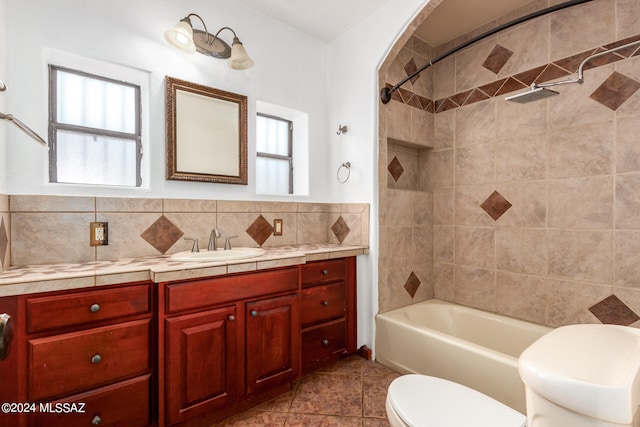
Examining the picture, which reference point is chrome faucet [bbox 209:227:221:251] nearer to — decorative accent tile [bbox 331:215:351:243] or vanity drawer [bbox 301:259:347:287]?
vanity drawer [bbox 301:259:347:287]

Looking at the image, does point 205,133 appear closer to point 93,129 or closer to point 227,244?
point 93,129

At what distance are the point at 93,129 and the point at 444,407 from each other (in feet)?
7.49

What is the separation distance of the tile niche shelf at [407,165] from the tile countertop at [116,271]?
48.7 inches

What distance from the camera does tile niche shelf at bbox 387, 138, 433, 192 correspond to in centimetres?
259

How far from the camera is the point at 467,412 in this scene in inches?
44.1

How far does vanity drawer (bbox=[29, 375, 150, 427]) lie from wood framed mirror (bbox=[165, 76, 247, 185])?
1164 mm

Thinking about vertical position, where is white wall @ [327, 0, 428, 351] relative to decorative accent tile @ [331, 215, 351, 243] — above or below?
above

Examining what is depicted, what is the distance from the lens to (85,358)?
1.26m

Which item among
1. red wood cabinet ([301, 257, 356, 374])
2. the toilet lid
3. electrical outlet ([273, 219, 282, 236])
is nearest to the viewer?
the toilet lid

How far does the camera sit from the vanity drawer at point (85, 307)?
1.18 m

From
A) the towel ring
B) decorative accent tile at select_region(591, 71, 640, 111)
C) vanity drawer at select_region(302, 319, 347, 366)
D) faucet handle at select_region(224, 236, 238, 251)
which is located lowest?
vanity drawer at select_region(302, 319, 347, 366)

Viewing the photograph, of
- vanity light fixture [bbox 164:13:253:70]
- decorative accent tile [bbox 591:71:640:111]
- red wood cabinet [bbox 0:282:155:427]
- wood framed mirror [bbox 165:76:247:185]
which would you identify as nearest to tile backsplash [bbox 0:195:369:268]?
wood framed mirror [bbox 165:76:247:185]

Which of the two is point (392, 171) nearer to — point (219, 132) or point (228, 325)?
point (219, 132)

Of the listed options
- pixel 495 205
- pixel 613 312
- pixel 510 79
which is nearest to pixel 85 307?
pixel 495 205
